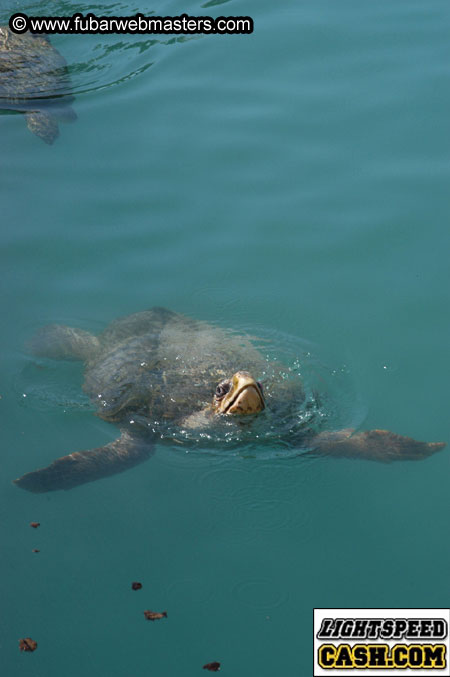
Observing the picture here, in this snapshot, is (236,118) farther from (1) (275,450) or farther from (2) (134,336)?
(1) (275,450)

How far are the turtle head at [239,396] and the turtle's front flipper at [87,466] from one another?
63 centimetres

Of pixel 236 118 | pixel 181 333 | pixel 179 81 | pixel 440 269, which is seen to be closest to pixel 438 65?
pixel 236 118

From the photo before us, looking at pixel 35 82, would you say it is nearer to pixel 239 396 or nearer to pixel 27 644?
pixel 239 396

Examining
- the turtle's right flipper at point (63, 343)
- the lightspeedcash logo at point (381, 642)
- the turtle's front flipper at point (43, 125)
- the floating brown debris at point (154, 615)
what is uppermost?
the turtle's front flipper at point (43, 125)

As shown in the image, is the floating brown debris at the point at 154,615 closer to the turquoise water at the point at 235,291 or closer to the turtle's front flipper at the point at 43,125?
the turquoise water at the point at 235,291

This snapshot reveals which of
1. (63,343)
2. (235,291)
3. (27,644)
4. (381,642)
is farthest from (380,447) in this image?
(63,343)

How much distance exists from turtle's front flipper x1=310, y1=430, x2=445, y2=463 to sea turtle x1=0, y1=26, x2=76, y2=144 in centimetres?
530

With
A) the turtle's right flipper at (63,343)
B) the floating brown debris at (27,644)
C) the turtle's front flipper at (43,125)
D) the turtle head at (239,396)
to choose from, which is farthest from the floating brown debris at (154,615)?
the turtle's front flipper at (43,125)

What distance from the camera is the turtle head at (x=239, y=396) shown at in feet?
16.4

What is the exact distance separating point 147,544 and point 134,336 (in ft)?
6.59

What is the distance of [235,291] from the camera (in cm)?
633

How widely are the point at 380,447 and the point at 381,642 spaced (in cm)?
134

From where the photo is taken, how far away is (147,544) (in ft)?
14.4

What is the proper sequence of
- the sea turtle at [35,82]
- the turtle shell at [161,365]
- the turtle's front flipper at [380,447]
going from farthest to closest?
1. the sea turtle at [35,82]
2. the turtle shell at [161,365]
3. the turtle's front flipper at [380,447]
